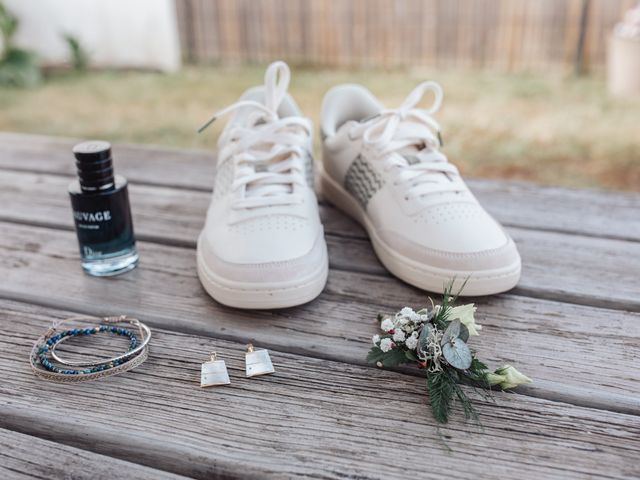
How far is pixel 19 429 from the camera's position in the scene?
0.70 m

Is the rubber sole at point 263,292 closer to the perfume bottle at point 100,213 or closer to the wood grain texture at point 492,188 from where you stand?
the perfume bottle at point 100,213

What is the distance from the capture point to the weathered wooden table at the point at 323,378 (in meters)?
0.65

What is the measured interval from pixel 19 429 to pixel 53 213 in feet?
1.87

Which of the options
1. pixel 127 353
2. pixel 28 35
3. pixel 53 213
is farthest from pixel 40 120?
pixel 127 353

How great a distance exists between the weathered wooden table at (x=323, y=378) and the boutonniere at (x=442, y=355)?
0.02 m

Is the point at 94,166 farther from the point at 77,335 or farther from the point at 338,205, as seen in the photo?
the point at 338,205

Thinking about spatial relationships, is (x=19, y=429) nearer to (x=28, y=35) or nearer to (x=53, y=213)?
(x=53, y=213)

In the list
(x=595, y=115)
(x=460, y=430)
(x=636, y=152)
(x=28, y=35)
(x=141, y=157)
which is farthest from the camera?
(x=28, y=35)

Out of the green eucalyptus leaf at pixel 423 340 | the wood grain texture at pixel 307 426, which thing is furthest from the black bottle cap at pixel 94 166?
the green eucalyptus leaf at pixel 423 340

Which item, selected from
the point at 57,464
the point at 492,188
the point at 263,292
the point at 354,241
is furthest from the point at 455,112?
the point at 57,464

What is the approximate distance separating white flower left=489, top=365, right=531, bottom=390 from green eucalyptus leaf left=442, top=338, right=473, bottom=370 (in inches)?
1.4

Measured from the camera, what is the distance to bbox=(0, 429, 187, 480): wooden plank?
63cm

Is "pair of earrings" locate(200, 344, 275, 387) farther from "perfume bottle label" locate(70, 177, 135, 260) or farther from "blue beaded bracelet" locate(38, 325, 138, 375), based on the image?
"perfume bottle label" locate(70, 177, 135, 260)

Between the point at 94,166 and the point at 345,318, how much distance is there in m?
0.38
